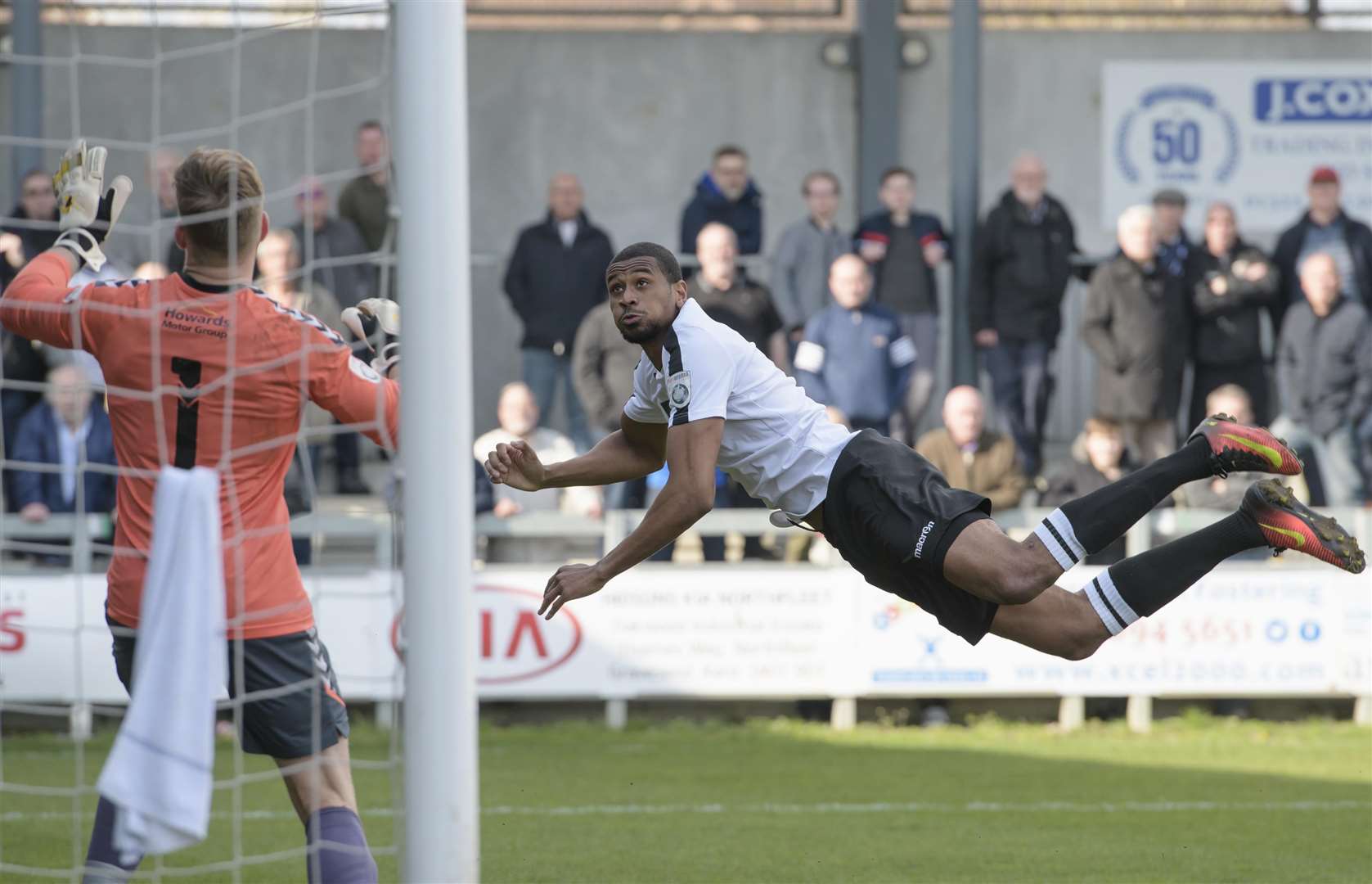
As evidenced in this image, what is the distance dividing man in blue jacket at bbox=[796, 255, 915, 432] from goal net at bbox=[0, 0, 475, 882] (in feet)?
9.52

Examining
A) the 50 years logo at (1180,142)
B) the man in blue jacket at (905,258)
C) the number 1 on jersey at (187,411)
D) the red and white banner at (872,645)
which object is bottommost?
the red and white banner at (872,645)

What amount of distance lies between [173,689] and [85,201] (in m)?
1.46

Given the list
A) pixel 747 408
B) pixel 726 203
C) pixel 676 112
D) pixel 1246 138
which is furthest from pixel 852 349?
pixel 747 408

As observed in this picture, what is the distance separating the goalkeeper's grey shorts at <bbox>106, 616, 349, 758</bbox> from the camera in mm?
4230

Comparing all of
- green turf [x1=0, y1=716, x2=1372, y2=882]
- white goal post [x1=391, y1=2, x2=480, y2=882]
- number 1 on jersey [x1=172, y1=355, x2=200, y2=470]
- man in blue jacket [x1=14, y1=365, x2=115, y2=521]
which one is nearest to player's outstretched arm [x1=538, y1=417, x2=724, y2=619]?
white goal post [x1=391, y1=2, x2=480, y2=882]

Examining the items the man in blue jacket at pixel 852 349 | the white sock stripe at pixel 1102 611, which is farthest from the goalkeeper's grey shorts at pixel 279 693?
the man in blue jacket at pixel 852 349

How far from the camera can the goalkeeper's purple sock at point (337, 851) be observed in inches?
167

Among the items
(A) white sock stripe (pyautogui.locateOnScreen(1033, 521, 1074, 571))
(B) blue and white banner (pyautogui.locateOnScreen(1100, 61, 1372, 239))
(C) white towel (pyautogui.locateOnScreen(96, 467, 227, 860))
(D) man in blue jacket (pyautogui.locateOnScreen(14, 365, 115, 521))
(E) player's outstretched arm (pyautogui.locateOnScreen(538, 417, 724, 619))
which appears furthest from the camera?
(B) blue and white banner (pyautogui.locateOnScreen(1100, 61, 1372, 239))

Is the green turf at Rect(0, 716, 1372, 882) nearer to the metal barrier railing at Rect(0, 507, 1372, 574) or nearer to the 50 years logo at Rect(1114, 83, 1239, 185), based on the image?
the metal barrier railing at Rect(0, 507, 1372, 574)

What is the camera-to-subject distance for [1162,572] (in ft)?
17.7

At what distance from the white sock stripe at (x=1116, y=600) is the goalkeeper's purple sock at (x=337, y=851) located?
2.40 m

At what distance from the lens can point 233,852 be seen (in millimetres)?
7008

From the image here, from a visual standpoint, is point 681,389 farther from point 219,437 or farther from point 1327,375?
point 1327,375

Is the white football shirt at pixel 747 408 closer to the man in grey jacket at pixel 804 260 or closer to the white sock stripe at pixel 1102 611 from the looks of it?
the white sock stripe at pixel 1102 611
